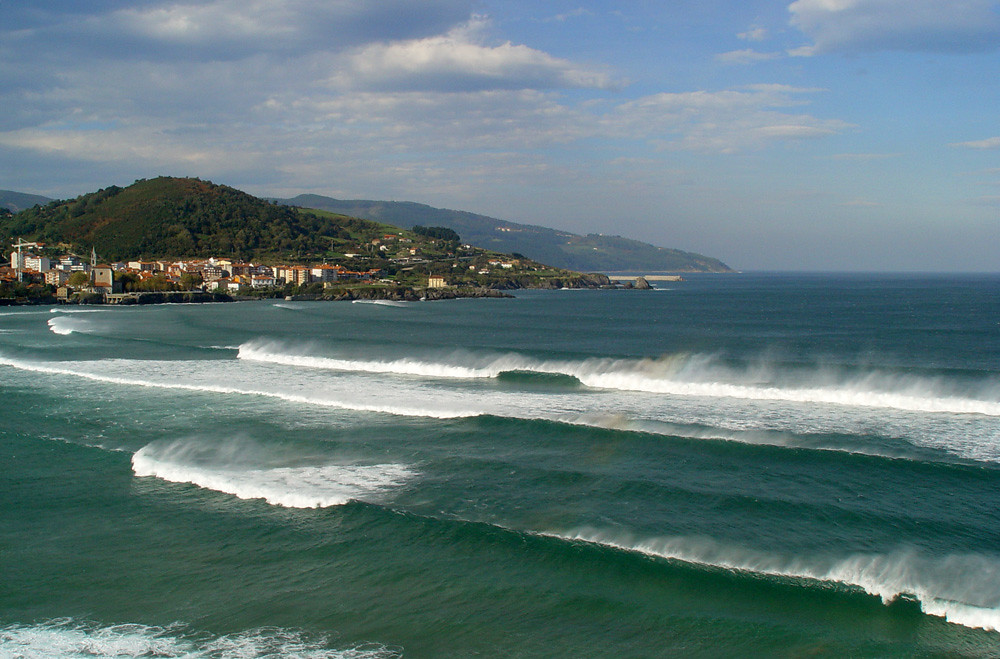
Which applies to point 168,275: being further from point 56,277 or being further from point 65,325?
point 65,325

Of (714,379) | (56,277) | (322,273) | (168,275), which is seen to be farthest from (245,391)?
(322,273)

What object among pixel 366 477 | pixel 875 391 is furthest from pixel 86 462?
pixel 875 391

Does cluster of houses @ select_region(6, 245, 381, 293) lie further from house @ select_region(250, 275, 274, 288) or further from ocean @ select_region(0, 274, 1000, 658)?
ocean @ select_region(0, 274, 1000, 658)

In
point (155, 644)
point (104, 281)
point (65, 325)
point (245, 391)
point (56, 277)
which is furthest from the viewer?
point (56, 277)

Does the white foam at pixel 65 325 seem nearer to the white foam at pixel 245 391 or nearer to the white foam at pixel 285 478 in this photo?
the white foam at pixel 245 391

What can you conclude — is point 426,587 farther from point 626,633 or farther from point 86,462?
point 86,462
